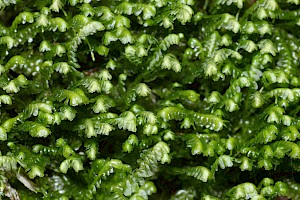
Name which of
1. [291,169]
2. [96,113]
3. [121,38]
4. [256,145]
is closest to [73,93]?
[96,113]

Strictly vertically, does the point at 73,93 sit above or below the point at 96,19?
below

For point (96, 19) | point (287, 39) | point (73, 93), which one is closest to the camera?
point (73, 93)

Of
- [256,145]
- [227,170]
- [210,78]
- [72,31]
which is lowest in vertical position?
[227,170]

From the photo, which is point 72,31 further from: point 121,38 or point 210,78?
point 210,78

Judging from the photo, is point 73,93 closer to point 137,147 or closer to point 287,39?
point 137,147

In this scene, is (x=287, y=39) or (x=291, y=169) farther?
(x=287, y=39)

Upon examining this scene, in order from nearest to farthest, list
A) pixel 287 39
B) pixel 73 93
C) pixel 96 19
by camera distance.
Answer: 1. pixel 73 93
2. pixel 96 19
3. pixel 287 39
